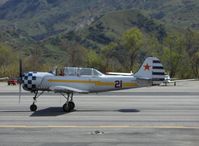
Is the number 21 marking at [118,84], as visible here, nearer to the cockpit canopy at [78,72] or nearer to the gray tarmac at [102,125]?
the cockpit canopy at [78,72]

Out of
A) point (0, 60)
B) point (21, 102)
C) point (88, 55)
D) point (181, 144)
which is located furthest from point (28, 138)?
point (0, 60)

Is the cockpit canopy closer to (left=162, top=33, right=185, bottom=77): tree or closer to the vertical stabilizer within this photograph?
the vertical stabilizer

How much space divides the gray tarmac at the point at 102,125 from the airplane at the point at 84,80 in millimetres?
1088

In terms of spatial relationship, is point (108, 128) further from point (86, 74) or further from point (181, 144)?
point (86, 74)

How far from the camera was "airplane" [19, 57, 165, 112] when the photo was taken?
2117 cm

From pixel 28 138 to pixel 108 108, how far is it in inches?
363

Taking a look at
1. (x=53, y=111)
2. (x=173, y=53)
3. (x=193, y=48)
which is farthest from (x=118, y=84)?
(x=193, y=48)

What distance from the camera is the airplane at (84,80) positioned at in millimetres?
21172

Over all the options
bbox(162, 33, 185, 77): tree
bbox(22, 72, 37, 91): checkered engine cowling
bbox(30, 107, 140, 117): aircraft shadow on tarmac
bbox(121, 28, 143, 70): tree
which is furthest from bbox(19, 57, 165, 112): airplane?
bbox(121, 28, 143, 70): tree

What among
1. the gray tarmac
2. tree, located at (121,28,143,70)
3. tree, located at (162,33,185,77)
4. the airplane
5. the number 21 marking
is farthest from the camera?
tree, located at (121,28,143,70)

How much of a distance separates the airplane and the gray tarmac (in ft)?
3.57

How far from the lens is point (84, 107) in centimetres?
2297

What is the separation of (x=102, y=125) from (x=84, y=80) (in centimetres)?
569

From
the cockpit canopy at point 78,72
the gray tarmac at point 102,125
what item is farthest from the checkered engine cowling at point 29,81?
the cockpit canopy at point 78,72
